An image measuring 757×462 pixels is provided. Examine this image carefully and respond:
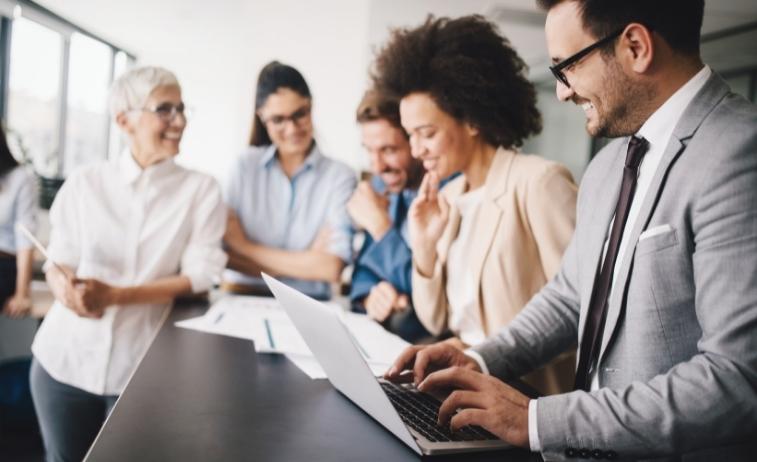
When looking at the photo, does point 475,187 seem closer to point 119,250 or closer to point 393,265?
point 393,265

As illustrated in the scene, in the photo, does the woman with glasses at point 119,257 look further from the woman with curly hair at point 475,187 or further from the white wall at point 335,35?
the white wall at point 335,35

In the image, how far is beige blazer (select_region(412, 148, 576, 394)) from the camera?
1.65 meters

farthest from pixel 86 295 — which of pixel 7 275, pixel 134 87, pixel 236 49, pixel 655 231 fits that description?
pixel 236 49

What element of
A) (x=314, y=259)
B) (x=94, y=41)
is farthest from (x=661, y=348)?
(x=94, y=41)

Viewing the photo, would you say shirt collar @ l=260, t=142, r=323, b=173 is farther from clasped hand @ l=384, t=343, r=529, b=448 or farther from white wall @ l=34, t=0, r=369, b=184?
clasped hand @ l=384, t=343, r=529, b=448

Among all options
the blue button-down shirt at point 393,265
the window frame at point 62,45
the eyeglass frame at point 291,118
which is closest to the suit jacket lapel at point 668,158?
the blue button-down shirt at point 393,265

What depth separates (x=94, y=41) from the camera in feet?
24.1

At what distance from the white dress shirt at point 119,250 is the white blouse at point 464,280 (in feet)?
2.47

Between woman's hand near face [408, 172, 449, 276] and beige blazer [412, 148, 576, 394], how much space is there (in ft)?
0.50

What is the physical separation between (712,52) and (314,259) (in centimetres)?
202

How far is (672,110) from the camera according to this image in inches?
41.1

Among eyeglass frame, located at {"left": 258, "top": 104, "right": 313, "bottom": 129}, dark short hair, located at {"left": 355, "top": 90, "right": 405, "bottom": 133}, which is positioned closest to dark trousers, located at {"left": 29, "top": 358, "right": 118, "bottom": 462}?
eyeglass frame, located at {"left": 258, "top": 104, "right": 313, "bottom": 129}

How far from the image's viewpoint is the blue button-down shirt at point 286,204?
94.2 inches

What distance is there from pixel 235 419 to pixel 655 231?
74cm
